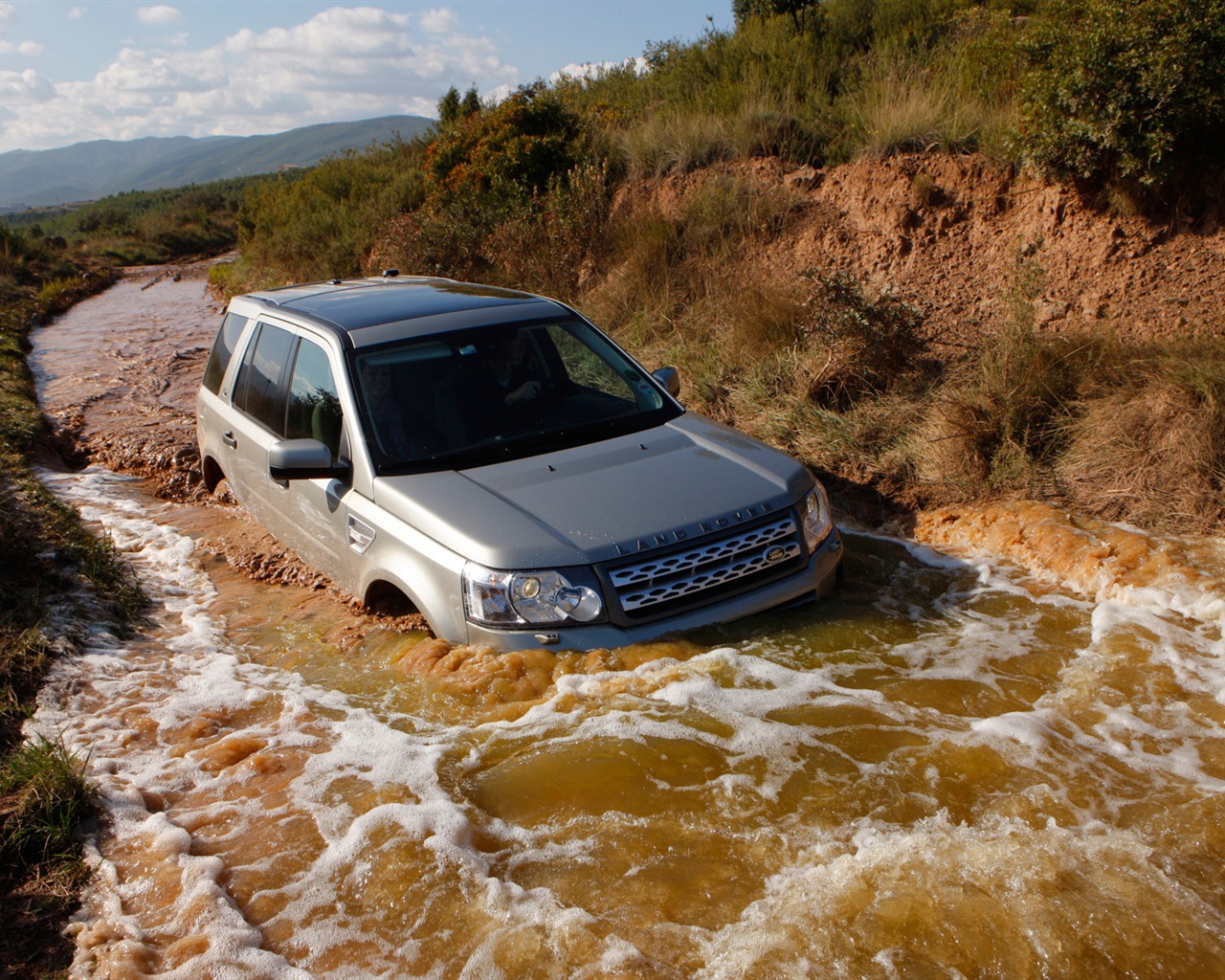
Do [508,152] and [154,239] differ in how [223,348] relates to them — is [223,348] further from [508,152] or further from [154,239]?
[154,239]

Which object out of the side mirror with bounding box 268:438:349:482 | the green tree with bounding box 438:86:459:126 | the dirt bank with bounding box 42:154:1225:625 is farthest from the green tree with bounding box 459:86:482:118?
the side mirror with bounding box 268:438:349:482

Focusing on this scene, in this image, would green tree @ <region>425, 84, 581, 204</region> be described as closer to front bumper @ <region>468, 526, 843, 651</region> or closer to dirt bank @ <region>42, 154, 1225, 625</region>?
dirt bank @ <region>42, 154, 1225, 625</region>

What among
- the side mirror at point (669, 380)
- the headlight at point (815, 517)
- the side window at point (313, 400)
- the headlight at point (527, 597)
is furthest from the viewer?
the side mirror at point (669, 380)

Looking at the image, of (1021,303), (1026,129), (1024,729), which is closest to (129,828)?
(1024,729)

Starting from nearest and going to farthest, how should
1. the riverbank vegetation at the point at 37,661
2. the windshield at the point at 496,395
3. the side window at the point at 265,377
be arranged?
1. the riverbank vegetation at the point at 37,661
2. the windshield at the point at 496,395
3. the side window at the point at 265,377

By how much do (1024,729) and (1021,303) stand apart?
426 cm

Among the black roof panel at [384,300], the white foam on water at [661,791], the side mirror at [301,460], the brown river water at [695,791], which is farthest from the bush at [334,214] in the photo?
the white foam on water at [661,791]

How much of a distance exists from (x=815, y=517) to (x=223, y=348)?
413 centimetres

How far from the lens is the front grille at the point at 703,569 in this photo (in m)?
Result: 4.05

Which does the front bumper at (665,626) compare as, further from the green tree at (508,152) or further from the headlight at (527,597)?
the green tree at (508,152)

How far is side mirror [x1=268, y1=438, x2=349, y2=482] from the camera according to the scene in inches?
181

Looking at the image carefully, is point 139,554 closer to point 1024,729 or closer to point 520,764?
point 520,764

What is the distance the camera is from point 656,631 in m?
4.10

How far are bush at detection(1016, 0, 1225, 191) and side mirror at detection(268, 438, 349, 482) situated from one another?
257 inches
